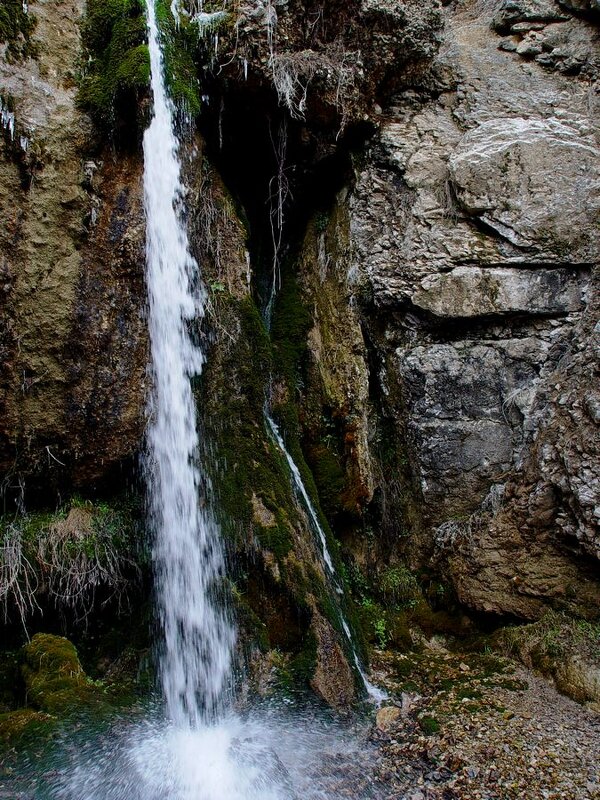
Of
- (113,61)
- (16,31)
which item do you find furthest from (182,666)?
(16,31)

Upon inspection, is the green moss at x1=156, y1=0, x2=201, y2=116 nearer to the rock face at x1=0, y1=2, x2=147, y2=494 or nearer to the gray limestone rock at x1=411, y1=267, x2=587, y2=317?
the rock face at x1=0, y1=2, x2=147, y2=494

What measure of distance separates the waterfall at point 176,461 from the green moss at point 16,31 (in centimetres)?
110

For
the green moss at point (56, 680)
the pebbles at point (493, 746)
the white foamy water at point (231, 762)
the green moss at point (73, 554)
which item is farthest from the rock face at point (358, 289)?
the green moss at point (56, 680)

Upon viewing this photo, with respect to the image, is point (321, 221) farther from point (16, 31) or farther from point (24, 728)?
point (24, 728)

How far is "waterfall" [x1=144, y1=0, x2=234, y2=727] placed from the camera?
14.9 feet

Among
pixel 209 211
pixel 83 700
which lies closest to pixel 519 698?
pixel 83 700

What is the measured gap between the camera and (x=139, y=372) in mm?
5281

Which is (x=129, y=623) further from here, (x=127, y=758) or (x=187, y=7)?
(x=187, y=7)

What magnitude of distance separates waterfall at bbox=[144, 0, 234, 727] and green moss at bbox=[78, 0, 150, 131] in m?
0.18

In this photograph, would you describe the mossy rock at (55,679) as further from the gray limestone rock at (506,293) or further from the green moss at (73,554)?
the gray limestone rock at (506,293)

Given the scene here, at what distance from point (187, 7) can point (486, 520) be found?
21.1ft

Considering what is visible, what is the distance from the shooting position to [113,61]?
5.38m

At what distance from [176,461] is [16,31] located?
4239mm

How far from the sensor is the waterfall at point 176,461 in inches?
178
